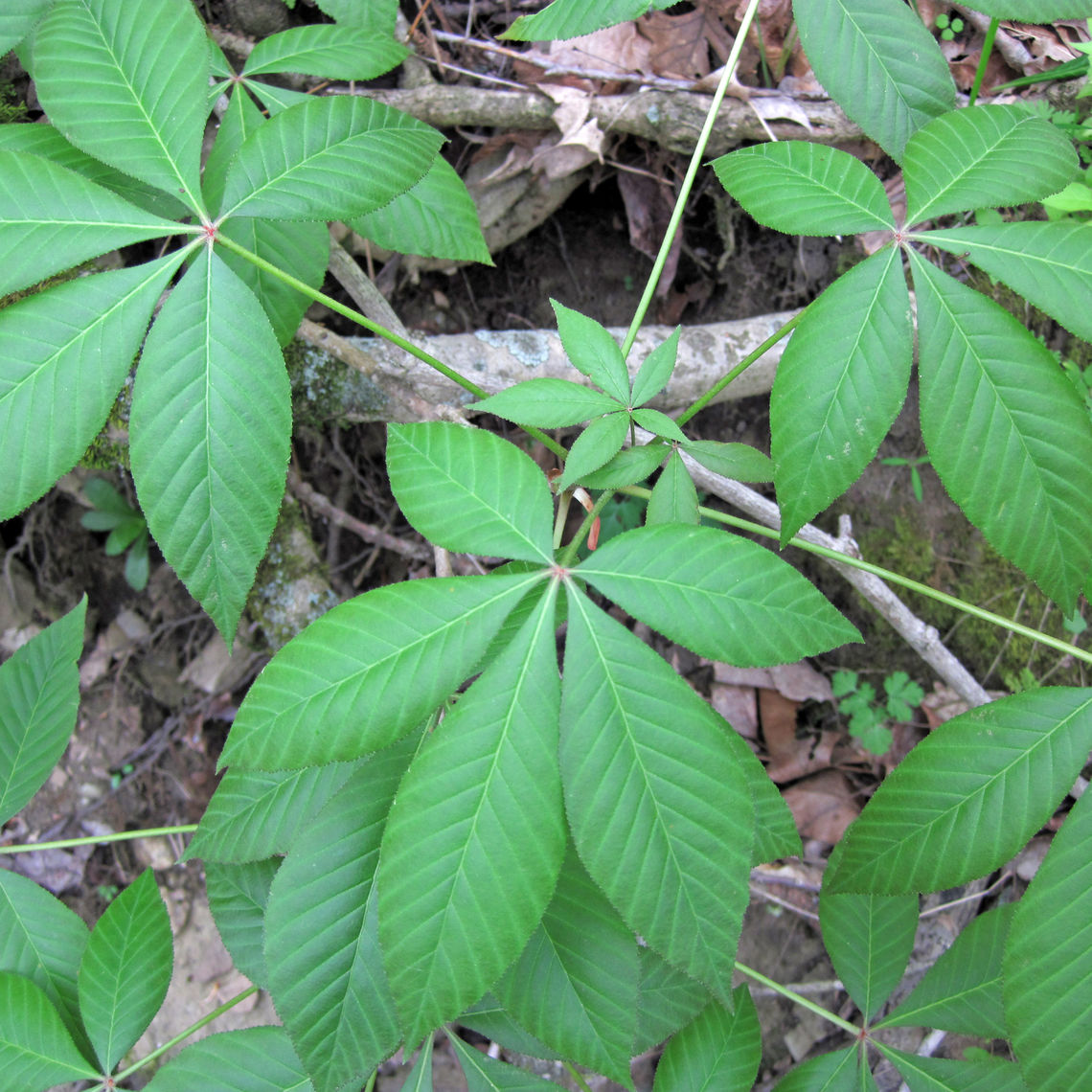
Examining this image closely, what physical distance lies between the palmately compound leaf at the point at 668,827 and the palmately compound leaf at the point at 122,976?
0.81 metres

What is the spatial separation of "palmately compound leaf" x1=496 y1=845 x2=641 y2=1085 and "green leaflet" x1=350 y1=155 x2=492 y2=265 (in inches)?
39.7

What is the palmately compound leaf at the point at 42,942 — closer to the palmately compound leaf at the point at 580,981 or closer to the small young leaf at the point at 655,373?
the palmately compound leaf at the point at 580,981

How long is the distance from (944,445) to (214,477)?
2.99 ft

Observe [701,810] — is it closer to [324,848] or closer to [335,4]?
[324,848]

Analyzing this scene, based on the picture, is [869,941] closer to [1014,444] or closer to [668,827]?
[668,827]

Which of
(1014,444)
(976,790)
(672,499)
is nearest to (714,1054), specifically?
(976,790)

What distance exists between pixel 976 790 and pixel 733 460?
1.79 ft

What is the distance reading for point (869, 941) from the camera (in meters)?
1.34

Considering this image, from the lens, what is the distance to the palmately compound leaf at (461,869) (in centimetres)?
79

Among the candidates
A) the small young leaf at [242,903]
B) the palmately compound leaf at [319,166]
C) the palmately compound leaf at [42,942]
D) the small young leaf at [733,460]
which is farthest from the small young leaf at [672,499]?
the palmately compound leaf at [42,942]

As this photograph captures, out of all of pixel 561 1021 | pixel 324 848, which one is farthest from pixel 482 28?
pixel 561 1021

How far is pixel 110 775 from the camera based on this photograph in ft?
7.05

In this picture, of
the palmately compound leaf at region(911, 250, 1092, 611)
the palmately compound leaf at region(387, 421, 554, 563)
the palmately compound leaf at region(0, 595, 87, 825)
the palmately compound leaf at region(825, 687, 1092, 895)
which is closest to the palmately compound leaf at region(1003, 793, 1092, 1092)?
the palmately compound leaf at region(825, 687, 1092, 895)

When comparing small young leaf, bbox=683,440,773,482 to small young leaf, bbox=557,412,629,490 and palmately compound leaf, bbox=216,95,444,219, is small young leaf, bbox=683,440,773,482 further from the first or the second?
palmately compound leaf, bbox=216,95,444,219
